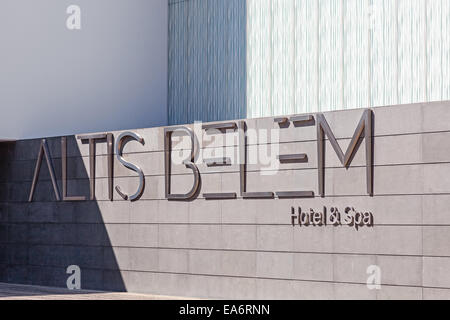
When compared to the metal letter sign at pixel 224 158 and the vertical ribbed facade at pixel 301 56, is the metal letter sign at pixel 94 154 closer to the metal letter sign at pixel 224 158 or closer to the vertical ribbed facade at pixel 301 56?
the metal letter sign at pixel 224 158

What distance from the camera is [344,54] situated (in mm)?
20344

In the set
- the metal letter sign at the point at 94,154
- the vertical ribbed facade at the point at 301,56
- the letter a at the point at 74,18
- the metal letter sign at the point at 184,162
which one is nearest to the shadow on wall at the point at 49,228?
the metal letter sign at the point at 94,154

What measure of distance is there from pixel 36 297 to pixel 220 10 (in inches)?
374

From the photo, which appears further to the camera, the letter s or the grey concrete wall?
the letter s

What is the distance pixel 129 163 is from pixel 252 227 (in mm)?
3754

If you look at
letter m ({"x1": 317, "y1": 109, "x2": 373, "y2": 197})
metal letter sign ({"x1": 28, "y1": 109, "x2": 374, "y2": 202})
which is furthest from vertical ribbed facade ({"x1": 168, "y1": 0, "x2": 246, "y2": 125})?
letter m ({"x1": 317, "y1": 109, "x2": 373, "y2": 197})

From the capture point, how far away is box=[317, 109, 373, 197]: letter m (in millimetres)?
15297

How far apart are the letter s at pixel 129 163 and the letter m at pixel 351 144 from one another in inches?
185

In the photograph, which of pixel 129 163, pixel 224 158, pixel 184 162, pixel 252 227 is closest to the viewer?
pixel 252 227

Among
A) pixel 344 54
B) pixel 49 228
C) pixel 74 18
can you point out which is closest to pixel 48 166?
pixel 49 228

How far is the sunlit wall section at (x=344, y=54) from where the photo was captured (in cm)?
1897

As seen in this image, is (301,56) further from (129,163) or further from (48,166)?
(48,166)

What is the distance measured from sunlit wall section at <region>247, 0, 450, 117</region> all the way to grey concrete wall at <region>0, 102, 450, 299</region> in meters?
4.14

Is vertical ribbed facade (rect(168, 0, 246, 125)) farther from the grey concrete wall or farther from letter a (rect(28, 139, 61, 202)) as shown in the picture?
letter a (rect(28, 139, 61, 202))
